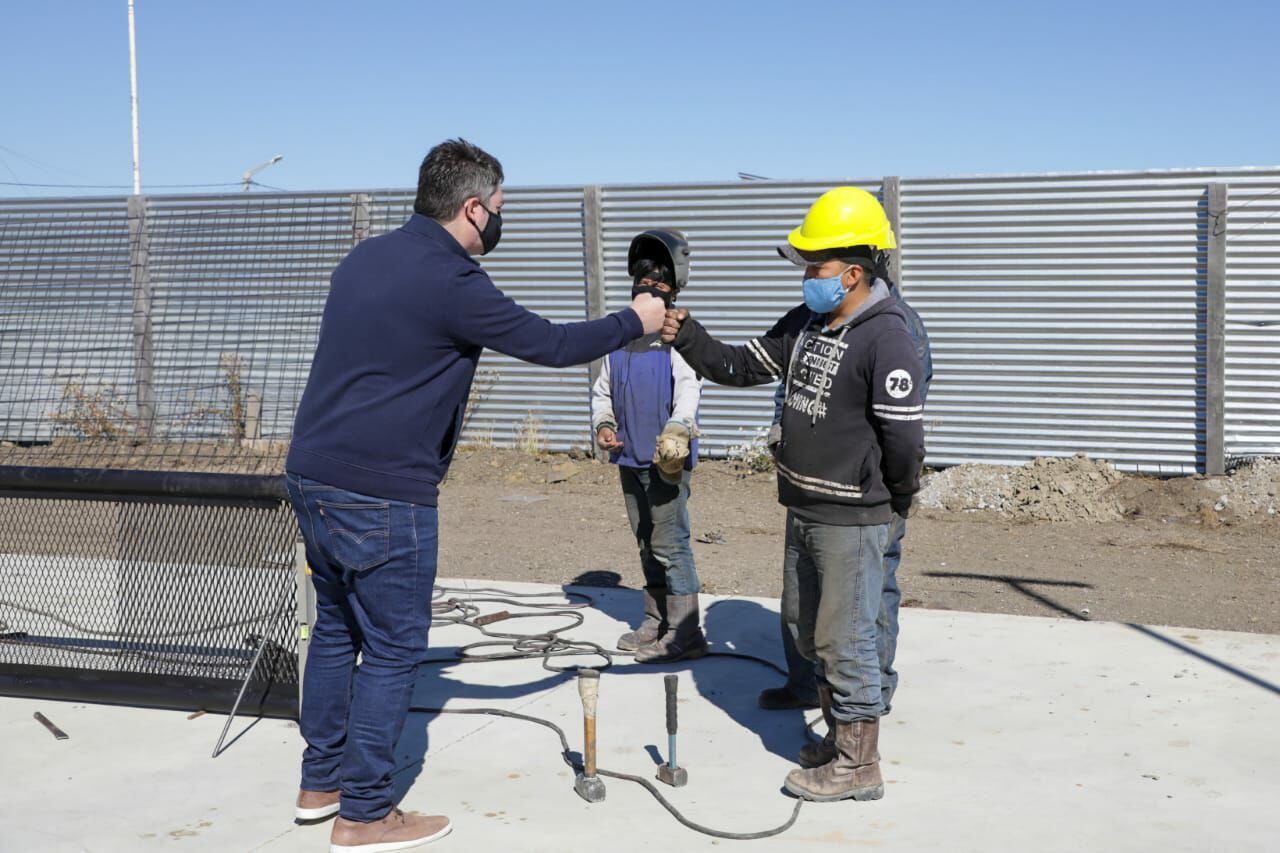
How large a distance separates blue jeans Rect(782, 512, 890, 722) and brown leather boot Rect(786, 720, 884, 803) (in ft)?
0.16

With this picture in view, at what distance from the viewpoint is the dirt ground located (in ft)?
26.1

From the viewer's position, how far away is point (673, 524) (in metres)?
6.13

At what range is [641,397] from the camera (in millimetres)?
6168

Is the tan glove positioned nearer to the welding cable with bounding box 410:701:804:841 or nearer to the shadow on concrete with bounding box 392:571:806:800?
the shadow on concrete with bounding box 392:571:806:800

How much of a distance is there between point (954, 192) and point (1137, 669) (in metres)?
7.39

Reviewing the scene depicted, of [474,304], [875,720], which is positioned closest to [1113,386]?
[875,720]

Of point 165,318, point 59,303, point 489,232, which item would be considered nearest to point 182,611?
point 489,232

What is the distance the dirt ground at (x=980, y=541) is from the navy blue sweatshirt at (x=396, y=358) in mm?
4227

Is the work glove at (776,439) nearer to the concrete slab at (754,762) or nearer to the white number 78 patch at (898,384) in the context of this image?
the white number 78 patch at (898,384)

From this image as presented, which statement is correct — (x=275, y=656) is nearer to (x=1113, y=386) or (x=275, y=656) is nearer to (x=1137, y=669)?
(x=1137, y=669)

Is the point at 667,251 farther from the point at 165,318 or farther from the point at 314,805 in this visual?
the point at 165,318

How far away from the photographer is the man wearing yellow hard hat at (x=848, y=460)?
433 cm

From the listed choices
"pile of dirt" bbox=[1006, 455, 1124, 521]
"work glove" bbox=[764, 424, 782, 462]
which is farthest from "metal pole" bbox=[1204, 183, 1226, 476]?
"work glove" bbox=[764, 424, 782, 462]

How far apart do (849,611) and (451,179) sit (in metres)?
1.91
